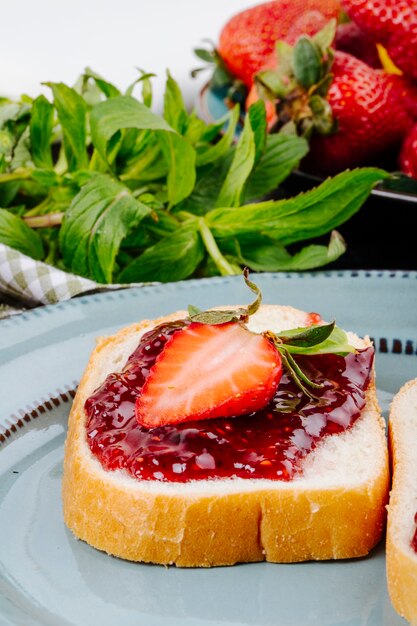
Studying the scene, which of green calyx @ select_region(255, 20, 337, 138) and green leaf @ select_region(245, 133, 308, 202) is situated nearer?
green leaf @ select_region(245, 133, 308, 202)

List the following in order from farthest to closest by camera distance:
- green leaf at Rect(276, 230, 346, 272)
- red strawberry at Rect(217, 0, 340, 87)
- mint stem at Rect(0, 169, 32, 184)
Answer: red strawberry at Rect(217, 0, 340, 87)
mint stem at Rect(0, 169, 32, 184)
green leaf at Rect(276, 230, 346, 272)

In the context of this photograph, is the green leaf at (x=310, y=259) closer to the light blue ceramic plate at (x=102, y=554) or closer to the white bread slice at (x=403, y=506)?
the light blue ceramic plate at (x=102, y=554)

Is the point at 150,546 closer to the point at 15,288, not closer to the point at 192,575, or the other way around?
the point at 192,575

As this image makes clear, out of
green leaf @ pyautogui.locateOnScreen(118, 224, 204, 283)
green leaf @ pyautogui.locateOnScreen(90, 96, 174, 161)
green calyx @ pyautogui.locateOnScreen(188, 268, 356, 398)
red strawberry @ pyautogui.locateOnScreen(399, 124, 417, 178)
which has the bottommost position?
red strawberry @ pyautogui.locateOnScreen(399, 124, 417, 178)

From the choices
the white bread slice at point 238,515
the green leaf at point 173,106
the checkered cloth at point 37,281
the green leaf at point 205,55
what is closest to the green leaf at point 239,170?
the green leaf at point 173,106

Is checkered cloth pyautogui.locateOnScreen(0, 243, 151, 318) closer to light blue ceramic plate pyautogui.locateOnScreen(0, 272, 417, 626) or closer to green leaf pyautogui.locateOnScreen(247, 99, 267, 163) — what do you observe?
light blue ceramic plate pyautogui.locateOnScreen(0, 272, 417, 626)

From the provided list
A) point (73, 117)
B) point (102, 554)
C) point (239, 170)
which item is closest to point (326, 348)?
point (102, 554)

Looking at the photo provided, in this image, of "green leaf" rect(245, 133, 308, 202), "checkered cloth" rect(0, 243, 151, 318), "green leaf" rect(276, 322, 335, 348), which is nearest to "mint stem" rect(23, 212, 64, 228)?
"checkered cloth" rect(0, 243, 151, 318)
